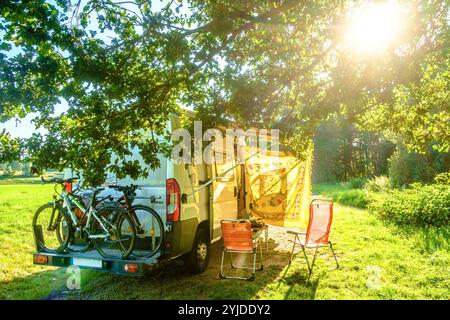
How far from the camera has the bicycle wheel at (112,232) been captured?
18.0 feet

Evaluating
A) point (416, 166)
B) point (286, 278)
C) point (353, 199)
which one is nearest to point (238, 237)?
point (286, 278)

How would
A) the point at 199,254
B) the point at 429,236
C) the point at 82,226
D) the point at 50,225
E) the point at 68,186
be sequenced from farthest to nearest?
the point at 429,236 → the point at 68,186 → the point at 199,254 → the point at 50,225 → the point at 82,226

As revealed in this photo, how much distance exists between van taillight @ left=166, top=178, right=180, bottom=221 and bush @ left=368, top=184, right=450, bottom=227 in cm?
745

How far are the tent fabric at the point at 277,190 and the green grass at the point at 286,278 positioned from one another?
2.49 feet

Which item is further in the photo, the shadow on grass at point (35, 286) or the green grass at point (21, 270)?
the green grass at point (21, 270)

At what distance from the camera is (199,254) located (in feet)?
20.7

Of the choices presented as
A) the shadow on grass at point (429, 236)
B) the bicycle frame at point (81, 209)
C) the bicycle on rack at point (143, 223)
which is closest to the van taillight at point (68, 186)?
the bicycle frame at point (81, 209)

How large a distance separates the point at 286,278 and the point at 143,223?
8.38ft

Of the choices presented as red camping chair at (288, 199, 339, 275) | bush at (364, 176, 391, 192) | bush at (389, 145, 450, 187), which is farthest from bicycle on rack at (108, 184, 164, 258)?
bush at (389, 145, 450, 187)

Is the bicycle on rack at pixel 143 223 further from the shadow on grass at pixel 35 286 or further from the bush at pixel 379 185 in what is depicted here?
the bush at pixel 379 185

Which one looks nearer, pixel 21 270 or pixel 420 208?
pixel 21 270

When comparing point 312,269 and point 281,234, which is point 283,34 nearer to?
point 312,269

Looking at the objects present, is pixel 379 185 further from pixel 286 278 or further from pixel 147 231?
pixel 147 231

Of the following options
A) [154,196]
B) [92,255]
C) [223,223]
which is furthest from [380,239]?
[92,255]
